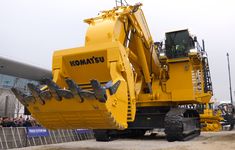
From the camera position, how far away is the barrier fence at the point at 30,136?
39.2 feet

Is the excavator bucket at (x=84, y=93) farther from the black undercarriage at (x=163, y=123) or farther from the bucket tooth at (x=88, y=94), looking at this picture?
the black undercarriage at (x=163, y=123)

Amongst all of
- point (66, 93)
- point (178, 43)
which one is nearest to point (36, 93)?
point (66, 93)

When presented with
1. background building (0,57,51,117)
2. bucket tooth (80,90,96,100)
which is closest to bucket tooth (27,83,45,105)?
bucket tooth (80,90,96,100)

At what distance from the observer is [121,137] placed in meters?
14.2

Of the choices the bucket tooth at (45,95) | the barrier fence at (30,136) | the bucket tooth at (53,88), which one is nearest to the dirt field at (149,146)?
the barrier fence at (30,136)

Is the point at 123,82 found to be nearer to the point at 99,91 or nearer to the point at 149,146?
the point at 99,91

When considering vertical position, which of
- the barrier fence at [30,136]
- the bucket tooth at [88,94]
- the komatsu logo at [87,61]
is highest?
the komatsu logo at [87,61]

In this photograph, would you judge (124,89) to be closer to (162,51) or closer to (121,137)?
(162,51)

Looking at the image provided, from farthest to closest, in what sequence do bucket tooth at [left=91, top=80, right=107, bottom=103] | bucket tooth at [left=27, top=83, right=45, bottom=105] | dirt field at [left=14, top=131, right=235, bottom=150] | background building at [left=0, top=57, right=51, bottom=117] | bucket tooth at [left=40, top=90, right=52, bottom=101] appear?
background building at [left=0, top=57, right=51, bottom=117] < dirt field at [left=14, top=131, right=235, bottom=150] < bucket tooth at [left=27, top=83, right=45, bottom=105] < bucket tooth at [left=40, top=90, right=52, bottom=101] < bucket tooth at [left=91, top=80, right=107, bottom=103]

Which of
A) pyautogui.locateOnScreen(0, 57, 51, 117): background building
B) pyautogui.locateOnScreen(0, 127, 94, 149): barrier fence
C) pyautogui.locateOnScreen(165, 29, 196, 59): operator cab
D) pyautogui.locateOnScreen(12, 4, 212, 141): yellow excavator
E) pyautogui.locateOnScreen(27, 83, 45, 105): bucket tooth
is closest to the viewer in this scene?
pyautogui.locateOnScreen(12, 4, 212, 141): yellow excavator

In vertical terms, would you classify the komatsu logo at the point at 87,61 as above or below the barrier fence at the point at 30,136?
above

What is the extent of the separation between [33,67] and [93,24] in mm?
17661

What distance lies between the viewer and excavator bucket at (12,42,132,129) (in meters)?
6.86

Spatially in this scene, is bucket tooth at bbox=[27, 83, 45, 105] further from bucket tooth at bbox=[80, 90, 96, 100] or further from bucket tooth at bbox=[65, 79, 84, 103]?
bucket tooth at bbox=[80, 90, 96, 100]
